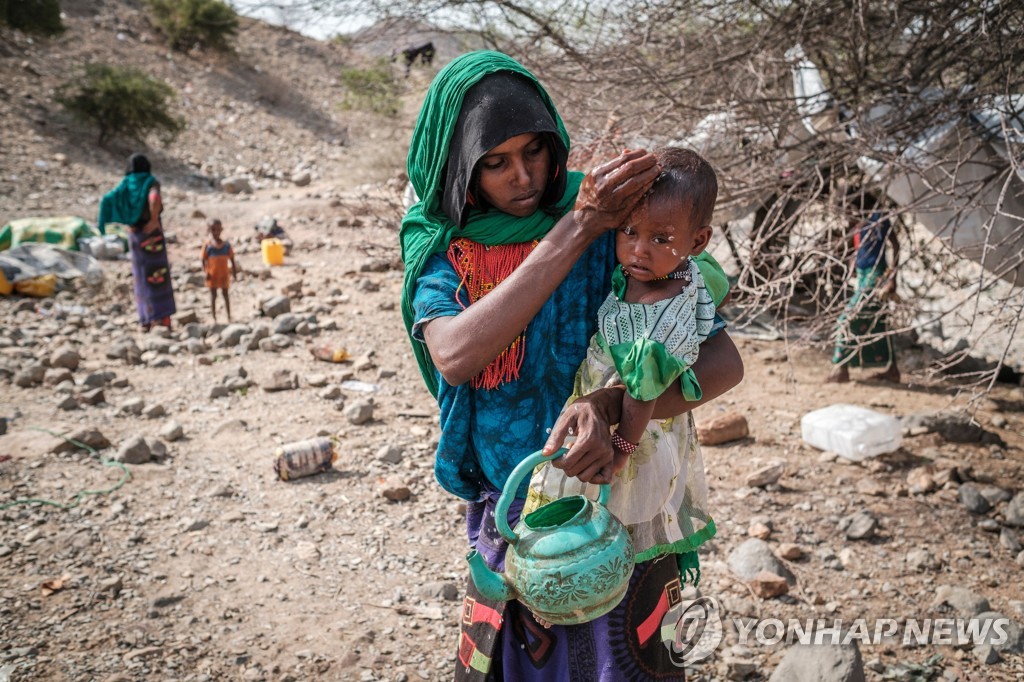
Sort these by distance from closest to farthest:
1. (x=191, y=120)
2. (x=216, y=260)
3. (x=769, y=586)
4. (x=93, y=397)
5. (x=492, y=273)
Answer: (x=492, y=273)
(x=769, y=586)
(x=93, y=397)
(x=216, y=260)
(x=191, y=120)

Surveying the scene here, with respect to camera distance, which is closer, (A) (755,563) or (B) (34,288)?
(A) (755,563)

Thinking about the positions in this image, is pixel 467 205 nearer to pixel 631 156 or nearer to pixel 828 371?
pixel 631 156

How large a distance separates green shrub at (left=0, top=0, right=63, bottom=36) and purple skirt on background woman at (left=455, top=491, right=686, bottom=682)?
20885mm

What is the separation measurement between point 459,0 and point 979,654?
4.12 meters

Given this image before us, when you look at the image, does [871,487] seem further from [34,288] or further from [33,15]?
[33,15]

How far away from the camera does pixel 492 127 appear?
1.44m

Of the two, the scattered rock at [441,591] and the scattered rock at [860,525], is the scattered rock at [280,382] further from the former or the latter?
the scattered rock at [860,525]


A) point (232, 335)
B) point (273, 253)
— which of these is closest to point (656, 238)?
point (232, 335)

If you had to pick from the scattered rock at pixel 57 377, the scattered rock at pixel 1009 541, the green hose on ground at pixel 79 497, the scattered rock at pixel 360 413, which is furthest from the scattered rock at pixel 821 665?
the scattered rock at pixel 57 377

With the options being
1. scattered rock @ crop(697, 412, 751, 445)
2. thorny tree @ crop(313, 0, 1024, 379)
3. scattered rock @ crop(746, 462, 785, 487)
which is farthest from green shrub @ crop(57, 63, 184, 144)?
scattered rock @ crop(746, 462, 785, 487)

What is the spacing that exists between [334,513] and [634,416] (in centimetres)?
277

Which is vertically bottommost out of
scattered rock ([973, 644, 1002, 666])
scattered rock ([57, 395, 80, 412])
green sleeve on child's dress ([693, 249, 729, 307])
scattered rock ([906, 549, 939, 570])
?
scattered rock ([973, 644, 1002, 666])

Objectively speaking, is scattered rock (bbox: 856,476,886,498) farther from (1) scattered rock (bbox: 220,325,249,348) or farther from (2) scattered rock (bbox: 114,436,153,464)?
(1) scattered rock (bbox: 220,325,249,348)

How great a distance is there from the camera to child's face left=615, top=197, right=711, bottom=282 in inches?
54.7
